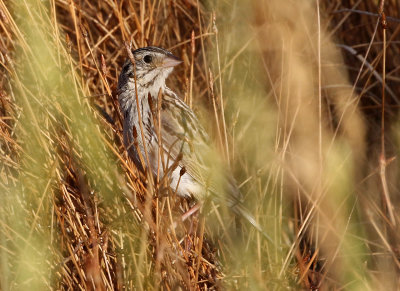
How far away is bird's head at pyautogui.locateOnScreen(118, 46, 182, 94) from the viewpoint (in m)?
3.42

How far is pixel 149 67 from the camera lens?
3.45 meters

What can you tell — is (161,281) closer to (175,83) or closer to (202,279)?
(202,279)

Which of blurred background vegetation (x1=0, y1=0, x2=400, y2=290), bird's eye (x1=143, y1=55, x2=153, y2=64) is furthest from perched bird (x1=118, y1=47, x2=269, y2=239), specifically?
blurred background vegetation (x1=0, y1=0, x2=400, y2=290)

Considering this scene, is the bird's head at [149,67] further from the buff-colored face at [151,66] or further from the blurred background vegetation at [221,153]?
the blurred background vegetation at [221,153]

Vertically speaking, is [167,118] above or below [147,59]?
below

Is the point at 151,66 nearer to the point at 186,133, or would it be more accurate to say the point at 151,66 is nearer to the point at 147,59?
the point at 147,59

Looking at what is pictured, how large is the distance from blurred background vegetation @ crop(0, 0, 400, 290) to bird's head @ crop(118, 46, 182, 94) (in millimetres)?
119

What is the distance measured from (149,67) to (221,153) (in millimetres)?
596

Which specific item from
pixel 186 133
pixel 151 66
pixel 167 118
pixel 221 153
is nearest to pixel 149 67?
pixel 151 66

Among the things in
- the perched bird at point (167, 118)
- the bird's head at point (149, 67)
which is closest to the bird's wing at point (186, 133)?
the perched bird at point (167, 118)

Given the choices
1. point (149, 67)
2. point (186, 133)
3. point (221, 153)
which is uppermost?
point (149, 67)

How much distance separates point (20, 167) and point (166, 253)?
2.60 ft

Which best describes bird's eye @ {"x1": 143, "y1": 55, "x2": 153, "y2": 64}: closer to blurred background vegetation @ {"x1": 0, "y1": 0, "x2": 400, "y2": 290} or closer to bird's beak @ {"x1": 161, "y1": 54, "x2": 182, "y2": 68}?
bird's beak @ {"x1": 161, "y1": 54, "x2": 182, "y2": 68}

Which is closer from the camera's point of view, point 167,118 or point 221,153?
point 221,153
